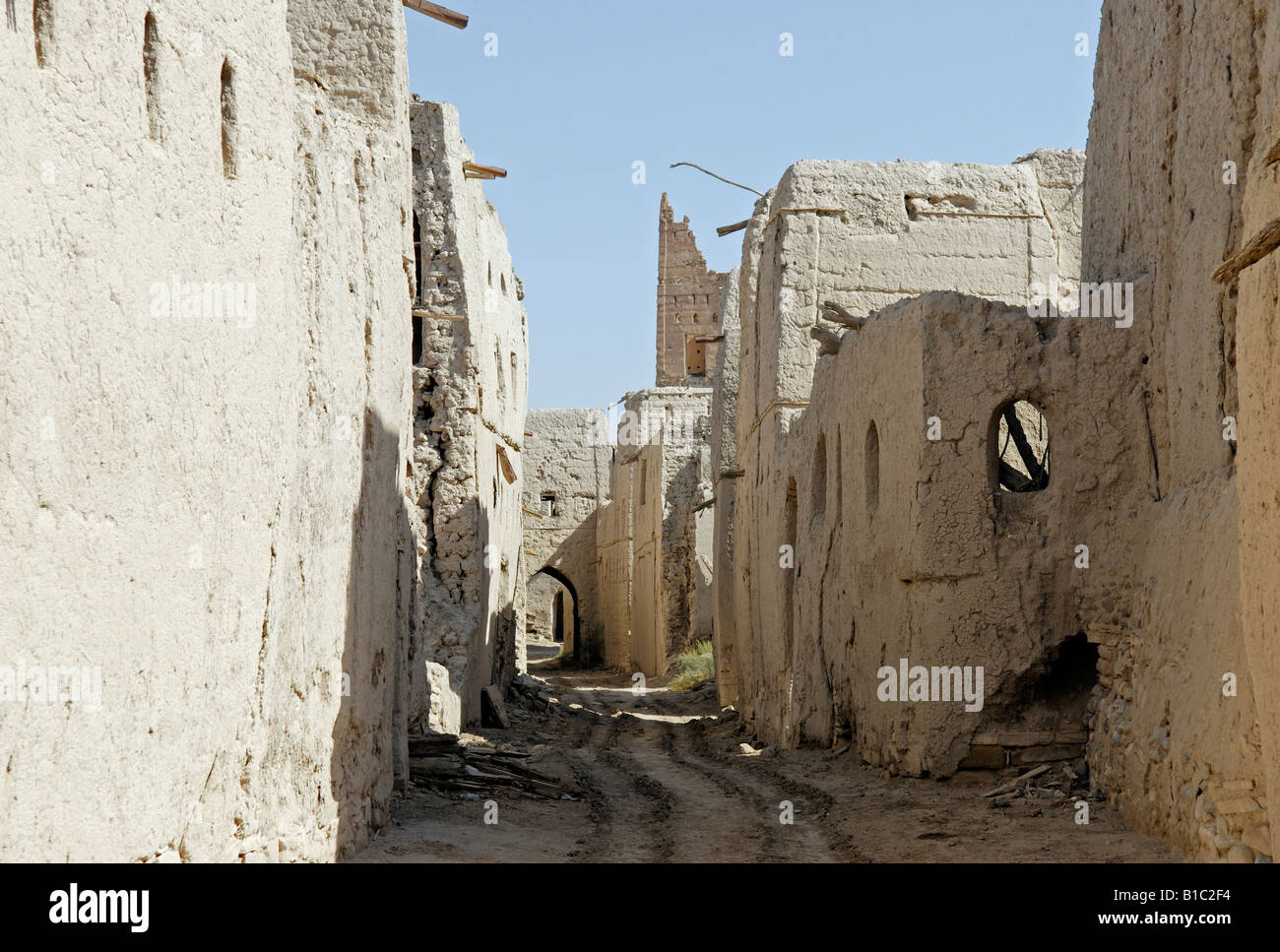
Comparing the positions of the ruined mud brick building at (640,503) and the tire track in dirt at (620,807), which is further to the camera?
the ruined mud brick building at (640,503)

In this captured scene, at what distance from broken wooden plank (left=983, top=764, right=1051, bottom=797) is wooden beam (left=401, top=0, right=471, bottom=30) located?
23.1 feet

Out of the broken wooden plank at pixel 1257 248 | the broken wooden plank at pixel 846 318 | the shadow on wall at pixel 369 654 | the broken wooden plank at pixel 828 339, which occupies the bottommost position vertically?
the shadow on wall at pixel 369 654

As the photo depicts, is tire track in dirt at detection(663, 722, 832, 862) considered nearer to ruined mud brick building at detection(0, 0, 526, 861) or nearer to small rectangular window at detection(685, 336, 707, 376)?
ruined mud brick building at detection(0, 0, 526, 861)

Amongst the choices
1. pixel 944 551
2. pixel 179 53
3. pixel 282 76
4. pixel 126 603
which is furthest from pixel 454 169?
pixel 126 603

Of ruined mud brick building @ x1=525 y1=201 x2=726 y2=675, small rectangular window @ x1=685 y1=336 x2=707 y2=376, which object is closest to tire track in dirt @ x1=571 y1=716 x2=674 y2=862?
ruined mud brick building @ x1=525 y1=201 x2=726 y2=675

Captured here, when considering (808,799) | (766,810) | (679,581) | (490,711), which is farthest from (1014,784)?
(679,581)

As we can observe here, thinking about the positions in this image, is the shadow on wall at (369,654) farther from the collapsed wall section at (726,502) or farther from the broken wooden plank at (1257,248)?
the collapsed wall section at (726,502)

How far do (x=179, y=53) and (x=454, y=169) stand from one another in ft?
31.9

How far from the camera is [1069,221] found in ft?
A: 45.9

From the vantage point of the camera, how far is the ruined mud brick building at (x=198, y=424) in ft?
Result: 11.6

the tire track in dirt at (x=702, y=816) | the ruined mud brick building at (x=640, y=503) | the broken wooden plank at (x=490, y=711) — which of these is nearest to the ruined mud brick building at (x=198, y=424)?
the tire track in dirt at (x=702, y=816)

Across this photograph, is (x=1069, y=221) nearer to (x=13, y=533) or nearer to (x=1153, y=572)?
(x=1153, y=572)

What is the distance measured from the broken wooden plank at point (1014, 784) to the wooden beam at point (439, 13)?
23.1ft

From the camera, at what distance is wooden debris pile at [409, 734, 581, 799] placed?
9.42 meters
